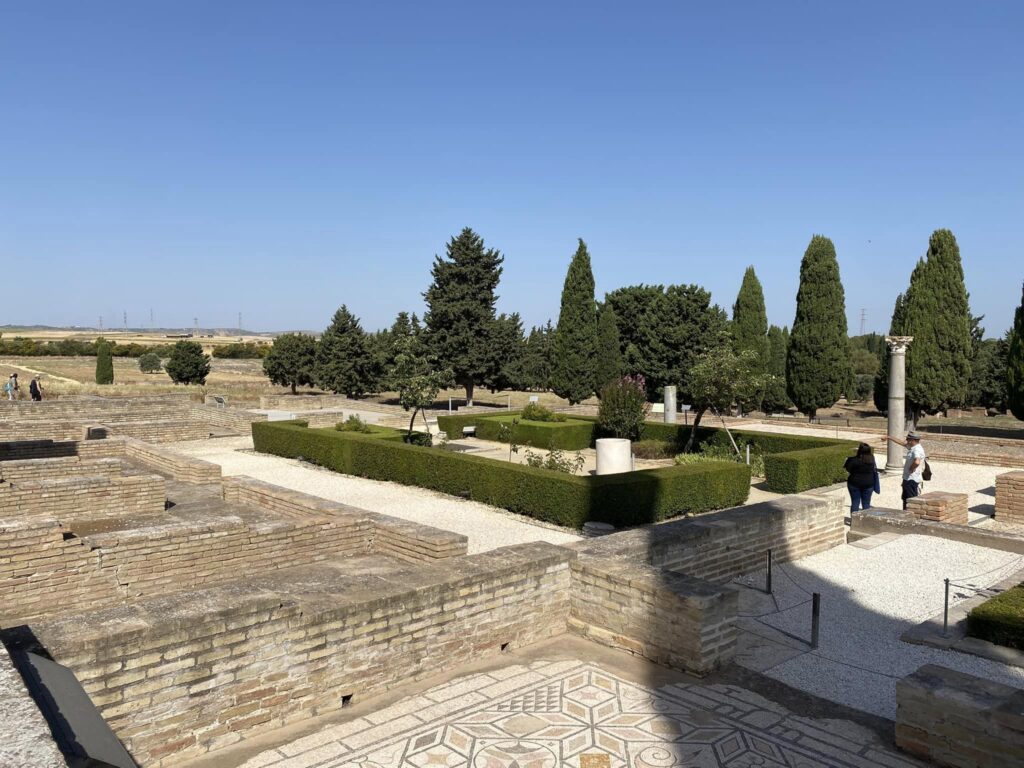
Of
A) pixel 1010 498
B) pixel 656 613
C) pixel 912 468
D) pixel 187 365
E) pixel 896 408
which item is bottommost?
pixel 1010 498

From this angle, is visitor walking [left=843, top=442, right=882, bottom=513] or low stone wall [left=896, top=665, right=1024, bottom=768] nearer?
low stone wall [left=896, top=665, right=1024, bottom=768]

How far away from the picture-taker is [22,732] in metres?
2.49

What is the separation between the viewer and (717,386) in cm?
1967

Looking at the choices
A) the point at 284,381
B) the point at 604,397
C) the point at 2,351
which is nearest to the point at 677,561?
the point at 604,397

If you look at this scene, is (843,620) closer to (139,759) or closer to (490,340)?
(139,759)

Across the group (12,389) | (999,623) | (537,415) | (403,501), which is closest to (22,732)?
(999,623)

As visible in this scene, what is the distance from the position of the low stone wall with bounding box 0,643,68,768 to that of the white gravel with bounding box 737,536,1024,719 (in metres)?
4.75

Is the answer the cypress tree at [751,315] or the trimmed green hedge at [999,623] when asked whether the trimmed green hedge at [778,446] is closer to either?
the trimmed green hedge at [999,623]

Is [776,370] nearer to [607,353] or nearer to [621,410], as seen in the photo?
[607,353]

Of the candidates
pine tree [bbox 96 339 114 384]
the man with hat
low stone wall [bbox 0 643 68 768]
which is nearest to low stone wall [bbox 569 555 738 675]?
low stone wall [bbox 0 643 68 768]

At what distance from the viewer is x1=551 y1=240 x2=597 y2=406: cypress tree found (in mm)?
35594

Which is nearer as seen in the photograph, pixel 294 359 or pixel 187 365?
pixel 187 365

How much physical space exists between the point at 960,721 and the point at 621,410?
16865 mm

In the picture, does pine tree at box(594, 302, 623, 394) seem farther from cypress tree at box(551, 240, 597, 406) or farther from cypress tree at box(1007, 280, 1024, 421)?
cypress tree at box(1007, 280, 1024, 421)
